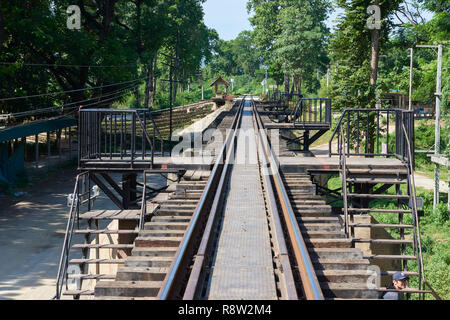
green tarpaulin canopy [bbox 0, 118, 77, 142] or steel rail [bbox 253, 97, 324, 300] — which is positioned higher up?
green tarpaulin canopy [bbox 0, 118, 77, 142]

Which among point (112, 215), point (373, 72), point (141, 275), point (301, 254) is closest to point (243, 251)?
point (301, 254)

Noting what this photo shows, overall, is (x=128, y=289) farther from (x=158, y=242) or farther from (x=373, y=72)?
(x=373, y=72)

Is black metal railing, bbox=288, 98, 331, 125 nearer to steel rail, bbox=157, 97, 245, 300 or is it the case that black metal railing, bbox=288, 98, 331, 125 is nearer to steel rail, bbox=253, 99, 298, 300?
steel rail, bbox=253, 99, 298, 300

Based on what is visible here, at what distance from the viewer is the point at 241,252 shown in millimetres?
6648

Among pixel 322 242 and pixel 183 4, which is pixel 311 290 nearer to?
pixel 322 242

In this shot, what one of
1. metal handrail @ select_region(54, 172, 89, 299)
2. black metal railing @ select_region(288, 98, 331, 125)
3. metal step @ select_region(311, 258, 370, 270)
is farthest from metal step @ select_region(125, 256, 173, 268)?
black metal railing @ select_region(288, 98, 331, 125)

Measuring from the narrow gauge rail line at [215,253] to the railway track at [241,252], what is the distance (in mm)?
11

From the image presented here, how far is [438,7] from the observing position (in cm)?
3328

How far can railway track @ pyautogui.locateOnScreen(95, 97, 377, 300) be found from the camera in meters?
5.50

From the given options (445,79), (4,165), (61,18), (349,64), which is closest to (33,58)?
(61,18)

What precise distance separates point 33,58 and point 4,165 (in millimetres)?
9027

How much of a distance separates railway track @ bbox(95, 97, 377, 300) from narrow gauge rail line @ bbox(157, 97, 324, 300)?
0.04 feet

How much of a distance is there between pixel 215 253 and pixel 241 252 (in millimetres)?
346
